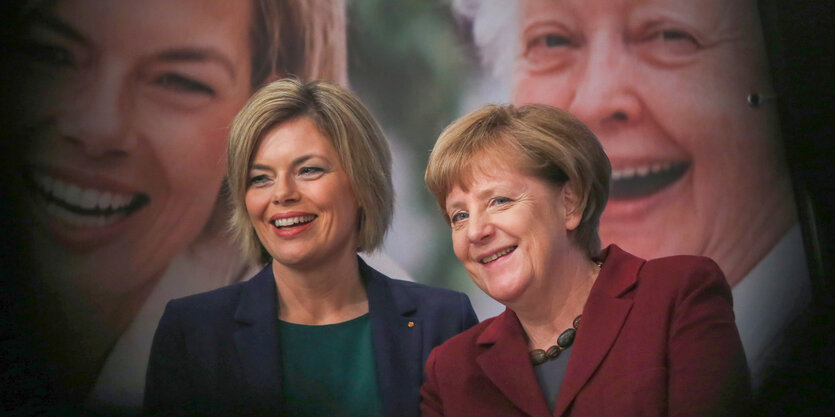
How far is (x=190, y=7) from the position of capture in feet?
9.06

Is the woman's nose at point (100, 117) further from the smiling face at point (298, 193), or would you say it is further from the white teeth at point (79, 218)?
the smiling face at point (298, 193)

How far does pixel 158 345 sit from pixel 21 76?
1.05 m

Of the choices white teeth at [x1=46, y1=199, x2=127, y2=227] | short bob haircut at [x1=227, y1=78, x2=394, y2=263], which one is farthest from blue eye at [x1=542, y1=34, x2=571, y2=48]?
white teeth at [x1=46, y1=199, x2=127, y2=227]

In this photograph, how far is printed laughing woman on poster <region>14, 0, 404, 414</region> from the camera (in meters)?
2.71

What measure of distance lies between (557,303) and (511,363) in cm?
19

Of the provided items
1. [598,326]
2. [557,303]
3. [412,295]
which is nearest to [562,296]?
[557,303]

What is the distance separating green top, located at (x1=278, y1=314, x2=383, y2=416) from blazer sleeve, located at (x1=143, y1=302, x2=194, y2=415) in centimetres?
30

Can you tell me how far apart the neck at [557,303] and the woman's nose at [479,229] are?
18 centimetres

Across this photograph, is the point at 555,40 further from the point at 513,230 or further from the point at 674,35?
the point at 513,230

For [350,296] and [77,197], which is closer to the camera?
[350,296]

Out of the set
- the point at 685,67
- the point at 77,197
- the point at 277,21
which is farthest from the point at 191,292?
the point at 685,67

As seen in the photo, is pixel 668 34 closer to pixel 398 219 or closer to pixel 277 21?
pixel 398 219

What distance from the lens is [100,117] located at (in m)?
2.75

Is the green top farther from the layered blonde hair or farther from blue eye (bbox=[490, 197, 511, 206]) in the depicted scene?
the layered blonde hair
